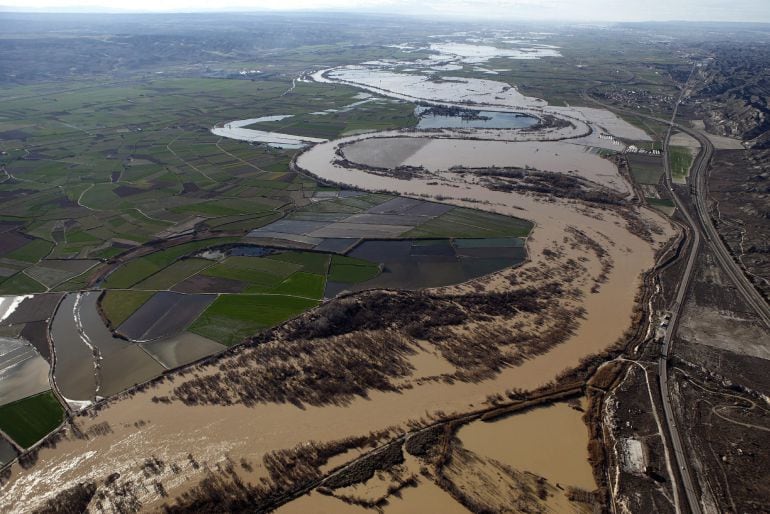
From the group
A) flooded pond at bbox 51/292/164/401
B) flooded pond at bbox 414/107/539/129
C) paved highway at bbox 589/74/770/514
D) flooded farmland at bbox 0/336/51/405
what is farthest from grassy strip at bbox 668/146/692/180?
flooded farmland at bbox 0/336/51/405

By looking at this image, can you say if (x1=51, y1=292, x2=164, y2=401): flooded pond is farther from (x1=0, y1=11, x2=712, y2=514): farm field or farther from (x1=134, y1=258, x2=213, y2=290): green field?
(x1=134, y1=258, x2=213, y2=290): green field

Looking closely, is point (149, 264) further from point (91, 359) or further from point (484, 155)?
point (484, 155)

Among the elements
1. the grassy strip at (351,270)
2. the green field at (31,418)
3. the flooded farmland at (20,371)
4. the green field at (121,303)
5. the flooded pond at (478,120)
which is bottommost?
the green field at (31,418)

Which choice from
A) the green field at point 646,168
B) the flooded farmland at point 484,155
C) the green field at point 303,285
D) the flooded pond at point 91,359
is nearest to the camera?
the flooded pond at point 91,359

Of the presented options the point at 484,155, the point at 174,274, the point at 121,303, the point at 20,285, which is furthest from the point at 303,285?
the point at 484,155

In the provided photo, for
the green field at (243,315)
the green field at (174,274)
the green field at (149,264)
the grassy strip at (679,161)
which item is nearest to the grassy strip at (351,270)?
the green field at (243,315)

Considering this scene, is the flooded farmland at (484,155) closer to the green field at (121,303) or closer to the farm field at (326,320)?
the farm field at (326,320)
